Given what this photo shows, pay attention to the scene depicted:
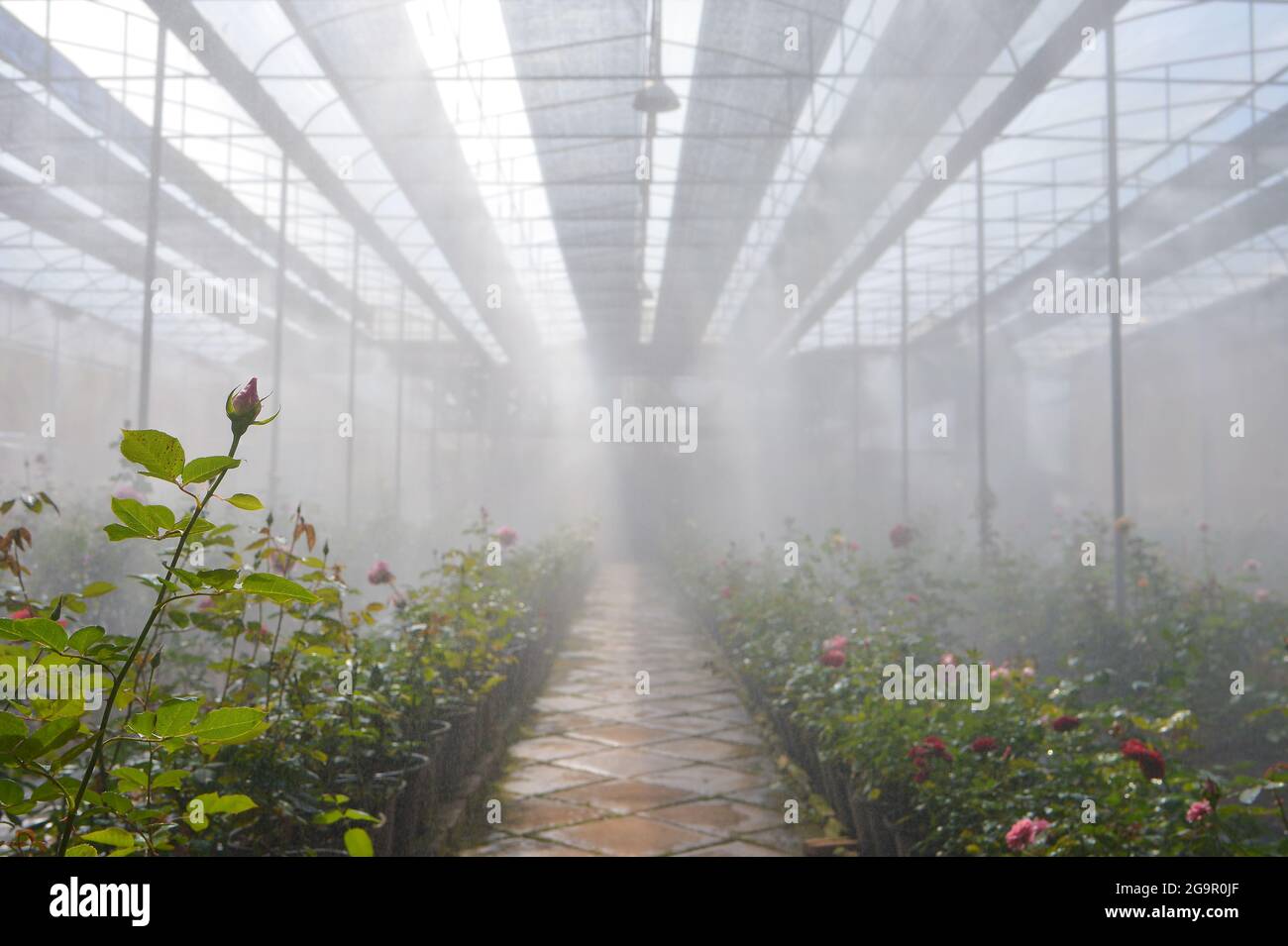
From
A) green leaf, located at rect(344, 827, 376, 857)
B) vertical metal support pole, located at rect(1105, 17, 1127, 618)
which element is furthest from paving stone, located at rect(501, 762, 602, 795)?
vertical metal support pole, located at rect(1105, 17, 1127, 618)

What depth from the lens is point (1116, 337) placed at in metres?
4.45

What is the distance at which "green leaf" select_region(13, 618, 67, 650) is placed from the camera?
620 mm

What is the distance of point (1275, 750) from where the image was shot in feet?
10.2

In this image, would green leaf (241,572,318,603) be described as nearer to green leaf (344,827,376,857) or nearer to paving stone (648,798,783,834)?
green leaf (344,827,376,857)

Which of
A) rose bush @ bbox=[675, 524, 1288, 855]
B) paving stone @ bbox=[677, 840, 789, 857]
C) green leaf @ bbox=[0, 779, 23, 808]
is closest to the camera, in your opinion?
green leaf @ bbox=[0, 779, 23, 808]

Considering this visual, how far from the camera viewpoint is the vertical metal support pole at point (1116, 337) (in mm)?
4418

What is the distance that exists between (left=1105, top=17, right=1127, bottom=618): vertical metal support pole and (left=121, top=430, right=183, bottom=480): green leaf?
4485mm

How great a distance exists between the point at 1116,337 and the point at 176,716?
4695 millimetres

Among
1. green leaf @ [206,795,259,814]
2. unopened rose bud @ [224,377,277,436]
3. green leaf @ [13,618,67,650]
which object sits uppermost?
unopened rose bud @ [224,377,277,436]

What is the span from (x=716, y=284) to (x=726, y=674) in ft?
15.6

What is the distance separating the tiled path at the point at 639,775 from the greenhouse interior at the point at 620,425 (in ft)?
0.10
